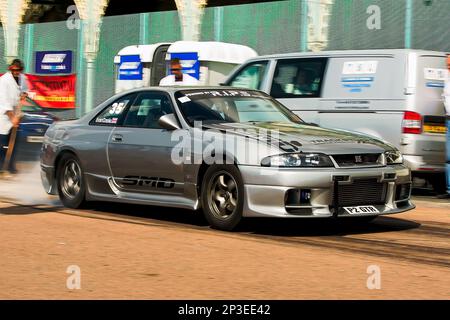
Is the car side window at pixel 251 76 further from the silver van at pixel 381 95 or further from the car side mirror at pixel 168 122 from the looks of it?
the car side mirror at pixel 168 122

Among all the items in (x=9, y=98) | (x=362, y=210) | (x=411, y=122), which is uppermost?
(x=9, y=98)

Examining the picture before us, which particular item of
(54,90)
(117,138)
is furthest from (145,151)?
(54,90)

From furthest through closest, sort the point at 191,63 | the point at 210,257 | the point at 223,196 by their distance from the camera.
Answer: the point at 191,63 < the point at 223,196 < the point at 210,257

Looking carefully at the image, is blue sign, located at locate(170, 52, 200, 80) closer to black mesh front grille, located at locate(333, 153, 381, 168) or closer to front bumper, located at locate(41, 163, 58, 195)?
front bumper, located at locate(41, 163, 58, 195)

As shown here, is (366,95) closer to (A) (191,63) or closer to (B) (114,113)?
(B) (114,113)

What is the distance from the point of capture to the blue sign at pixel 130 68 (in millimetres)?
20984

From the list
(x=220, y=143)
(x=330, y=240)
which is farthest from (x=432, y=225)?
(x=220, y=143)

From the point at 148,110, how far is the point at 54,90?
19597 millimetres

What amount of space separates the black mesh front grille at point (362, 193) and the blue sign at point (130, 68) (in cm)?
1275

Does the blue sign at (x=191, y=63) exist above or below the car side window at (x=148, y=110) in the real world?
above

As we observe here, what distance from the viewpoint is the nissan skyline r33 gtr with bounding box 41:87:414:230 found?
27.6ft

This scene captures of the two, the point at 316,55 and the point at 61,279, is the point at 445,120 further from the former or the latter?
the point at 61,279

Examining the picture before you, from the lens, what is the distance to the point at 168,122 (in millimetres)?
9352

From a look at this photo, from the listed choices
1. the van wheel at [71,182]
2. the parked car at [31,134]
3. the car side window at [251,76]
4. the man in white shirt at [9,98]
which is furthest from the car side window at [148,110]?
the parked car at [31,134]
